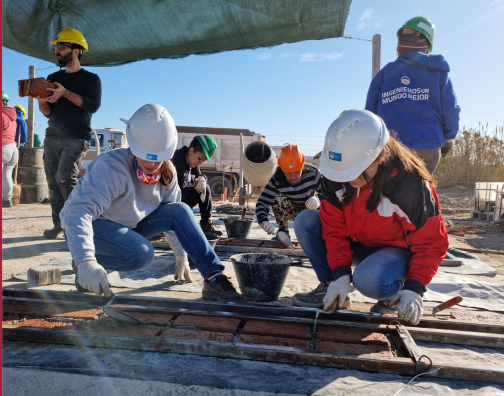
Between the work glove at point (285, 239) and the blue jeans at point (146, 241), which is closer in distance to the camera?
the blue jeans at point (146, 241)

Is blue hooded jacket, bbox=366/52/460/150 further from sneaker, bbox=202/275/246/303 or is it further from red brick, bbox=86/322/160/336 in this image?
red brick, bbox=86/322/160/336

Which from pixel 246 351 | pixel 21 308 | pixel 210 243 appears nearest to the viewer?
pixel 246 351

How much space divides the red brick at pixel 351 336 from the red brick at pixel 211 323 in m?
0.44

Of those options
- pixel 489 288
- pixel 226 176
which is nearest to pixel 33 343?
pixel 489 288

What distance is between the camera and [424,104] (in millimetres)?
2908

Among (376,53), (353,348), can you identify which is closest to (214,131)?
(376,53)

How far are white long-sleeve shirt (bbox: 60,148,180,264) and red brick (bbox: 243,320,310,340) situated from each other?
0.86 m

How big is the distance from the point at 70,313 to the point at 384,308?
5.94 feet

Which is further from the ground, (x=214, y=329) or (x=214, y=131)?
(x=214, y=131)

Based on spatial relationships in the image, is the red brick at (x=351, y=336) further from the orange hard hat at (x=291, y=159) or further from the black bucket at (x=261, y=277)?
the orange hard hat at (x=291, y=159)

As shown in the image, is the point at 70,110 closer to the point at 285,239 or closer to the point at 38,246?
the point at 38,246

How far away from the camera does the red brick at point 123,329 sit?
6.04 ft

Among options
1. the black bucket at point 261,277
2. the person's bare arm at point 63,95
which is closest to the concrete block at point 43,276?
the black bucket at point 261,277

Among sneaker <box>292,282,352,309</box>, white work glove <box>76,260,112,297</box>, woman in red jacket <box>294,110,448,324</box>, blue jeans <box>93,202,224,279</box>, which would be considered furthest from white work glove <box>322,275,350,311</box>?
white work glove <box>76,260,112,297</box>
